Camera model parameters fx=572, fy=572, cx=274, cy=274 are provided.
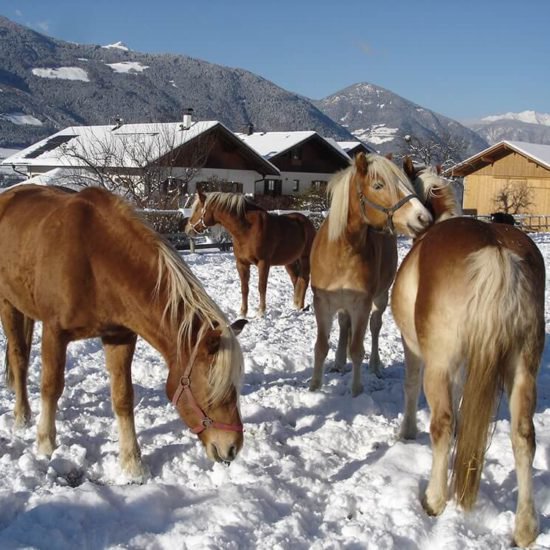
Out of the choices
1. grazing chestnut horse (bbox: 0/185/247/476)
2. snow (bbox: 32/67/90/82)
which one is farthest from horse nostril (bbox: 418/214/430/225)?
snow (bbox: 32/67/90/82)

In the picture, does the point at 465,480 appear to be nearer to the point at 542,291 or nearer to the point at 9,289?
the point at 542,291

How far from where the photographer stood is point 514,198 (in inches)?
1272

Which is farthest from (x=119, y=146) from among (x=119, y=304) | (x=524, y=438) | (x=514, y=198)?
(x=524, y=438)

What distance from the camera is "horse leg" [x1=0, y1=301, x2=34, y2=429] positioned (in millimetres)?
4081

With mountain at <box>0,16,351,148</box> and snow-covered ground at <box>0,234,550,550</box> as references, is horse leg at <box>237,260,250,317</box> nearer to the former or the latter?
snow-covered ground at <box>0,234,550,550</box>

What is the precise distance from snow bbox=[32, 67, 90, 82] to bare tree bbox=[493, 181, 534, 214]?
167930 mm

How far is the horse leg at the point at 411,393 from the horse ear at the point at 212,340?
1.72 metres

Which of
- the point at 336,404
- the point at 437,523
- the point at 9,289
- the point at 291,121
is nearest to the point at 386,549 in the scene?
the point at 437,523

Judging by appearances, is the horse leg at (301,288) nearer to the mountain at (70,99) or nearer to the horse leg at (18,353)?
the horse leg at (18,353)

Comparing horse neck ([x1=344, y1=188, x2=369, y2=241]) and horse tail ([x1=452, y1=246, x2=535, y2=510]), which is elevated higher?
horse neck ([x1=344, y1=188, x2=369, y2=241])

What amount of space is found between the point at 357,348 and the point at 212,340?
238 cm

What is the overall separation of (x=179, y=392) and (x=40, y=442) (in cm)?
129

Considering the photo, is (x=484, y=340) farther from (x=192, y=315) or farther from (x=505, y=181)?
(x=505, y=181)

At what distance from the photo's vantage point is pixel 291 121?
18725 centimetres
